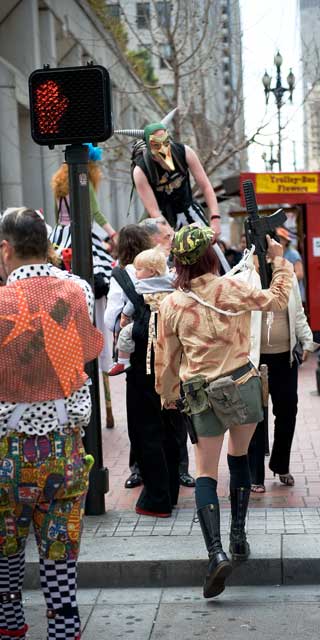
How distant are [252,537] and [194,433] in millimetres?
1076

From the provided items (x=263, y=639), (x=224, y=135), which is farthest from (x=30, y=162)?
(x=263, y=639)

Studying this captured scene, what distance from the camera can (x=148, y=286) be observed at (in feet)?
23.5

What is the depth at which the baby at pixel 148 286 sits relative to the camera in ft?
23.4

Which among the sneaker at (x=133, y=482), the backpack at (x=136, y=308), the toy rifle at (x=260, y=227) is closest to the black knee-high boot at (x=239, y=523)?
the toy rifle at (x=260, y=227)

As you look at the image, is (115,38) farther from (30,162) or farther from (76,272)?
(76,272)

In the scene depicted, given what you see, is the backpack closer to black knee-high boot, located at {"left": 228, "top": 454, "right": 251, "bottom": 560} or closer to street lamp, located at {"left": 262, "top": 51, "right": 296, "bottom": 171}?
black knee-high boot, located at {"left": 228, "top": 454, "right": 251, "bottom": 560}

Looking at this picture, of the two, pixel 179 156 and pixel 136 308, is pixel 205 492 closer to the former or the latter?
pixel 136 308

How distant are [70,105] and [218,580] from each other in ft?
9.96

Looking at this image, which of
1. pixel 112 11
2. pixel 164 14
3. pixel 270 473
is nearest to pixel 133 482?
pixel 270 473

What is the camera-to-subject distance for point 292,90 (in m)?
23.3

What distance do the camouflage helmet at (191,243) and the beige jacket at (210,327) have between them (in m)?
0.12

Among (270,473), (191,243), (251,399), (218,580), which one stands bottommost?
(270,473)

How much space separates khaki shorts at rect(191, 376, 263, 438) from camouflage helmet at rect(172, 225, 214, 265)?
2.36 feet

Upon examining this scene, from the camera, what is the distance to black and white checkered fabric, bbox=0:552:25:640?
14.4ft
